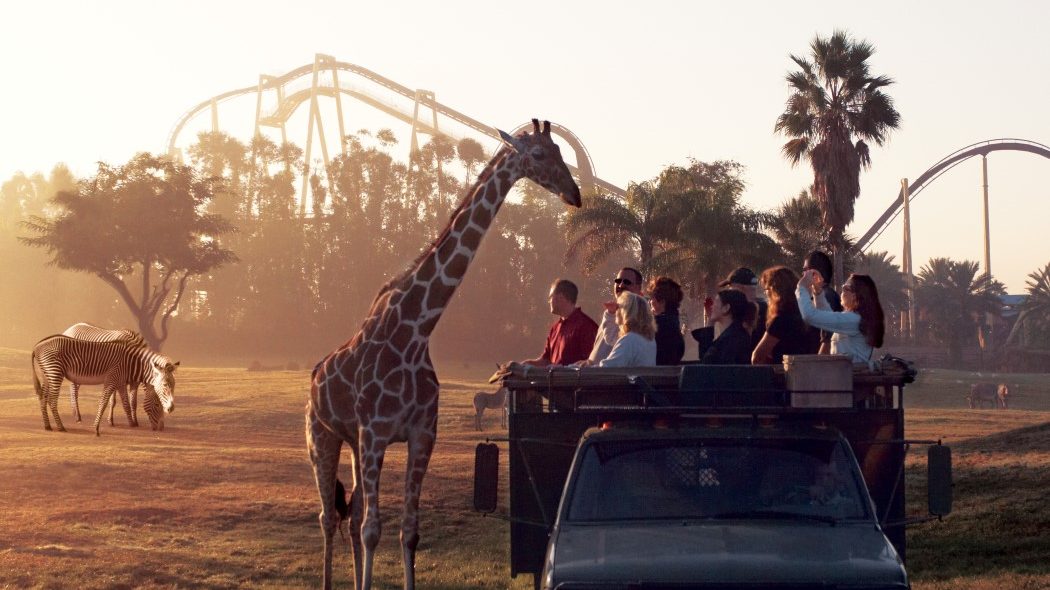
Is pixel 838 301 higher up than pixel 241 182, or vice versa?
pixel 241 182

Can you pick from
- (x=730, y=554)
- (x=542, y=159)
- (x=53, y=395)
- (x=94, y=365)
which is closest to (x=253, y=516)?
(x=542, y=159)

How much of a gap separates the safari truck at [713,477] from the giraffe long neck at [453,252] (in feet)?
9.43

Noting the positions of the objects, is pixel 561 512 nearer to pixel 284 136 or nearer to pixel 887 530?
pixel 887 530

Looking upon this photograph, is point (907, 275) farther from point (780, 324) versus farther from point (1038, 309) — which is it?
point (780, 324)

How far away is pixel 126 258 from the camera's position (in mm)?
60344

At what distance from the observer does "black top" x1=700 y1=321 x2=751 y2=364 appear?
10.2 meters

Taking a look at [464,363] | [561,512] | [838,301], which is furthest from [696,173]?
[561,512]

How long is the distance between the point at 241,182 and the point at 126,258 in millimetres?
50563

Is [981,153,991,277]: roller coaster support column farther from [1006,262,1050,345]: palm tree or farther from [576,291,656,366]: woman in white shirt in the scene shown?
[576,291,656,366]: woman in white shirt

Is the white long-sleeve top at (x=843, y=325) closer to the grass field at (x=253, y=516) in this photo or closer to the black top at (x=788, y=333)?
the black top at (x=788, y=333)

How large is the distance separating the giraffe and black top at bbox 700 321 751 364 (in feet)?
6.51

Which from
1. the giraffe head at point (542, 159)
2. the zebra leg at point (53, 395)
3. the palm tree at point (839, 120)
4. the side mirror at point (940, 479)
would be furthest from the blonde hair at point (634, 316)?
the palm tree at point (839, 120)

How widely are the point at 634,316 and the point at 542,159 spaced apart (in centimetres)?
266

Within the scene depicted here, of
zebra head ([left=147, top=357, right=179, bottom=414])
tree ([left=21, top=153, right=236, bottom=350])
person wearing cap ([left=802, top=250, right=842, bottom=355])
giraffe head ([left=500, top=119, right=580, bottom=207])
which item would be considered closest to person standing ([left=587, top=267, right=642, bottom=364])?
giraffe head ([left=500, top=119, right=580, bottom=207])
